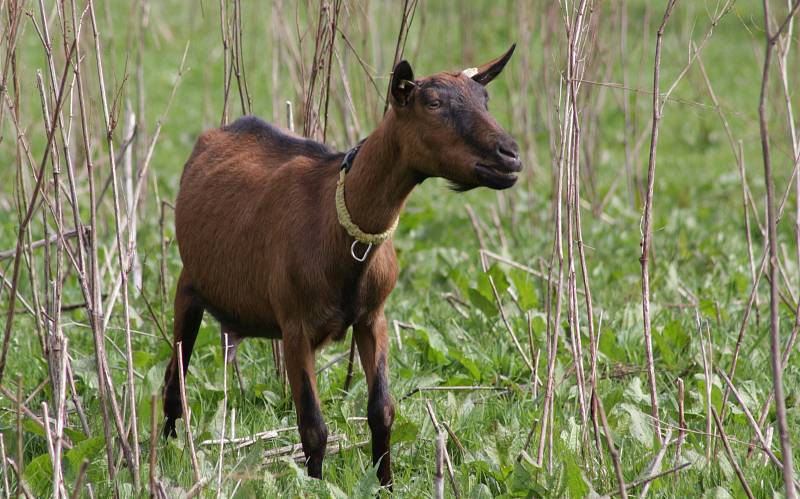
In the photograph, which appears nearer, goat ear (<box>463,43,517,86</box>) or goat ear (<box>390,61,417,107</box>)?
goat ear (<box>390,61,417,107</box>)

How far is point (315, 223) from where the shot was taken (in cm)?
384

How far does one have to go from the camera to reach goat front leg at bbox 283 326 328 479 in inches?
149

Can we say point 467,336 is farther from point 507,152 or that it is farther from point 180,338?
point 507,152

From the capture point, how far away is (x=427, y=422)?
13.9 feet

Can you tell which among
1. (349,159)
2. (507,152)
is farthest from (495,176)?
(349,159)

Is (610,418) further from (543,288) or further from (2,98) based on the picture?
(2,98)

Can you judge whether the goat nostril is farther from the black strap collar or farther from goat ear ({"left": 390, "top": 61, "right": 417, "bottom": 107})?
the black strap collar

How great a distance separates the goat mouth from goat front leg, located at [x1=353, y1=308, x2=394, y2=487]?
856 millimetres

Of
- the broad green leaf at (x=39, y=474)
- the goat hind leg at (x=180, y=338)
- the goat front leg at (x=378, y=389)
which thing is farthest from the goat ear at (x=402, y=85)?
the broad green leaf at (x=39, y=474)

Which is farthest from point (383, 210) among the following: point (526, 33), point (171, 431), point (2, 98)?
point (526, 33)

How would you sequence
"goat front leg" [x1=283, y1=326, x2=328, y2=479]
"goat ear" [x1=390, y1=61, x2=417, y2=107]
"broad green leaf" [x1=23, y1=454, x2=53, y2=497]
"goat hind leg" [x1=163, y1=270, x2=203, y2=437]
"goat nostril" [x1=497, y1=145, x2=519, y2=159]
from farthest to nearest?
1. "goat hind leg" [x1=163, y1=270, x2=203, y2=437]
2. "goat front leg" [x1=283, y1=326, x2=328, y2=479]
3. "broad green leaf" [x1=23, y1=454, x2=53, y2=497]
4. "goat ear" [x1=390, y1=61, x2=417, y2=107]
5. "goat nostril" [x1=497, y1=145, x2=519, y2=159]

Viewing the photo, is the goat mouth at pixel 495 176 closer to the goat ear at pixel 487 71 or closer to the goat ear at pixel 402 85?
the goat ear at pixel 402 85

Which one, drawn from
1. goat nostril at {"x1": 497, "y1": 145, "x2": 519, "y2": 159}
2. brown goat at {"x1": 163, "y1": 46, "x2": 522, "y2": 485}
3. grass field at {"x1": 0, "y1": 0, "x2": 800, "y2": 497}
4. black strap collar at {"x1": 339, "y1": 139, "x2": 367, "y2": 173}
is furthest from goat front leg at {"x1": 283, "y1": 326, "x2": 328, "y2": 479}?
goat nostril at {"x1": 497, "y1": 145, "x2": 519, "y2": 159}

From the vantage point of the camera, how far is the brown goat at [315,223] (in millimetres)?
3412
